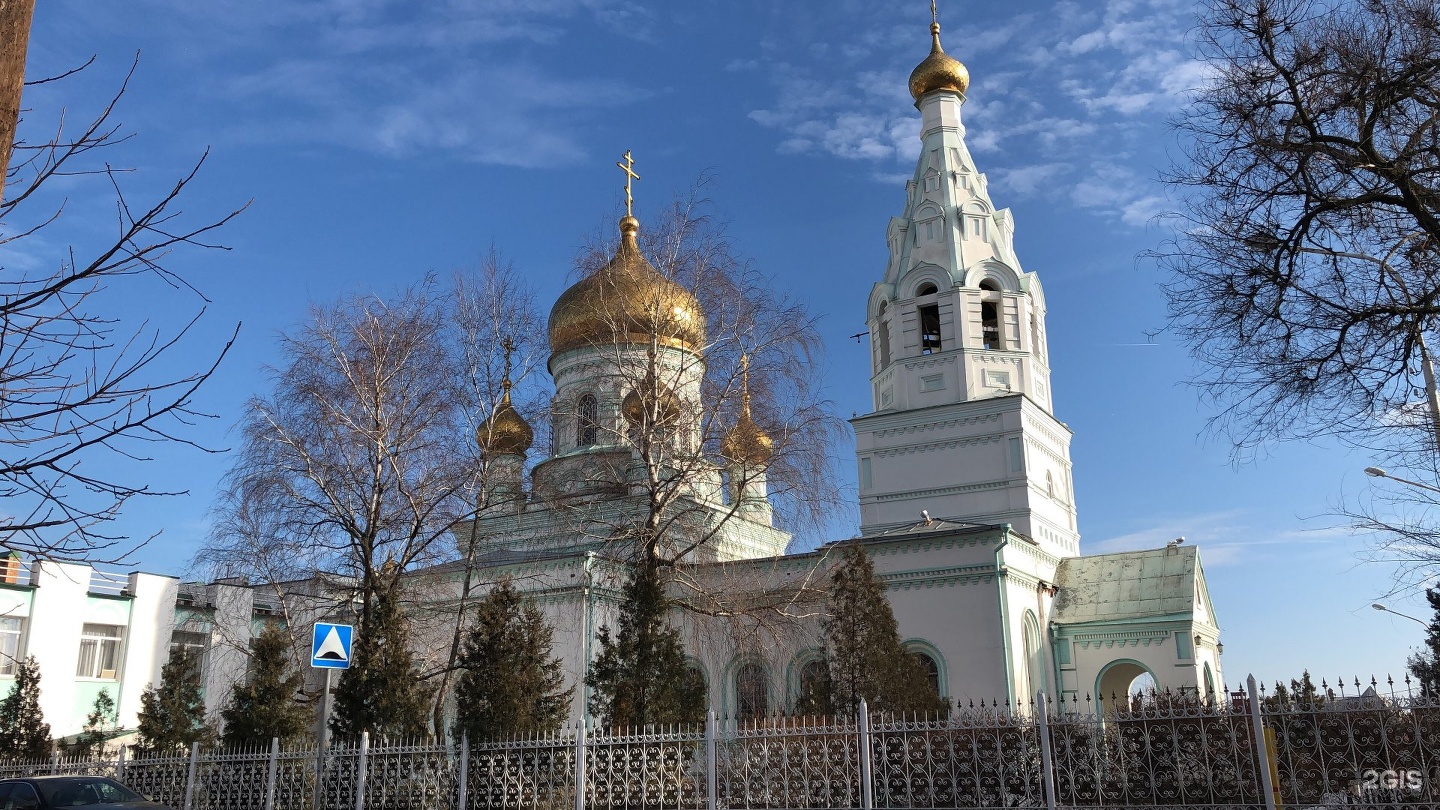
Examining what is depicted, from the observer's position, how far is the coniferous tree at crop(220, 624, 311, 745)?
1638 centimetres

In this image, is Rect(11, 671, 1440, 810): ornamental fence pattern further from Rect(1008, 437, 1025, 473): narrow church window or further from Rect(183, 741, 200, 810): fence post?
Rect(1008, 437, 1025, 473): narrow church window

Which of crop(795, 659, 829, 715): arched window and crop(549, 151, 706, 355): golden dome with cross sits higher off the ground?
crop(549, 151, 706, 355): golden dome with cross

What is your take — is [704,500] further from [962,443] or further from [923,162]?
[923,162]

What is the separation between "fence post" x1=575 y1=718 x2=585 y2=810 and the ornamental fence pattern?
13 mm

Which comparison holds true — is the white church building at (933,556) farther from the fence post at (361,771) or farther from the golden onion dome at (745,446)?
the fence post at (361,771)

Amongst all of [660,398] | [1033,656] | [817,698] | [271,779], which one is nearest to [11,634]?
[271,779]

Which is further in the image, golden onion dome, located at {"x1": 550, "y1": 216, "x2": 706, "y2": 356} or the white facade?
the white facade

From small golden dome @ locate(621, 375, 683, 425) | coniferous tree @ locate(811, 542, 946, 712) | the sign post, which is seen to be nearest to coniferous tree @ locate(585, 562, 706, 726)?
small golden dome @ locate(621, 375, 683, 425)

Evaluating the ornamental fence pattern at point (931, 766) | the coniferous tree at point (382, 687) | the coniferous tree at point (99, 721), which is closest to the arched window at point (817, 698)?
the ornamental fence pattern at point (931, 766)

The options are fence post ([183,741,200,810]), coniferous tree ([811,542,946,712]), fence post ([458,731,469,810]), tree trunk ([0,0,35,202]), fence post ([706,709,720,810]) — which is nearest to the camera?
tree trunk ([0,0,35,202])

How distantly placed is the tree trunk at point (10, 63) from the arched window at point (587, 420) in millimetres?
10445

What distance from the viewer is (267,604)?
25875 millimetres

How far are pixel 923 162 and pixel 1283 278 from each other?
68.0 feet

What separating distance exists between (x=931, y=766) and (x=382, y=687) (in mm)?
7528
